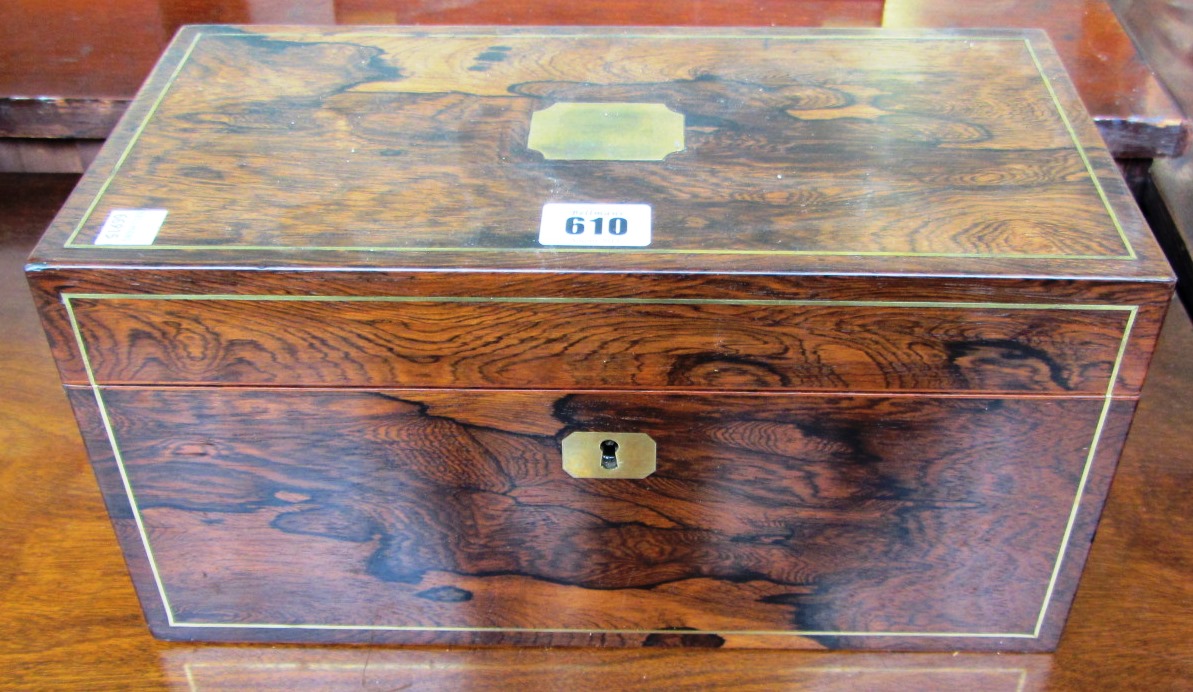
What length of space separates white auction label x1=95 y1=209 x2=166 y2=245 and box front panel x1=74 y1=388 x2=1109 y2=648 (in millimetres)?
102

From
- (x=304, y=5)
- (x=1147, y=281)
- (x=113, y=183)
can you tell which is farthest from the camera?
(x=304, y=5)

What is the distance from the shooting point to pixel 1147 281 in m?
0.73

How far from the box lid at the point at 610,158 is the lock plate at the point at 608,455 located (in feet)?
0.44

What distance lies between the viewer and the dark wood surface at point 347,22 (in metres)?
1.22

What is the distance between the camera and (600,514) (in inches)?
33.5

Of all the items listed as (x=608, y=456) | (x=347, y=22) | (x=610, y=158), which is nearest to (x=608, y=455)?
(x=608, y=456)

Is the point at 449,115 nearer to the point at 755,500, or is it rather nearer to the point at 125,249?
the point at 125,249

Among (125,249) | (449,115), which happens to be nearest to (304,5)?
(449,115)

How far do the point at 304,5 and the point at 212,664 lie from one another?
0.75 m

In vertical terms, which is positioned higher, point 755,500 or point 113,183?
point 113,183

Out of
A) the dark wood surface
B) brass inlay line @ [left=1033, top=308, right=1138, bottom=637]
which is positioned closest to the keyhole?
brass inlay line @ [left=1033, top=308, right=1138, bottom=637]

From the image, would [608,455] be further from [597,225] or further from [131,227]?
[131,227]

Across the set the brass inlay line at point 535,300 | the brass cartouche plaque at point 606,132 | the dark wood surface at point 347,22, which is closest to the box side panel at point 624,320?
the brass inlay line at point 535,300

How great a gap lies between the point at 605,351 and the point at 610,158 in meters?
0.17
